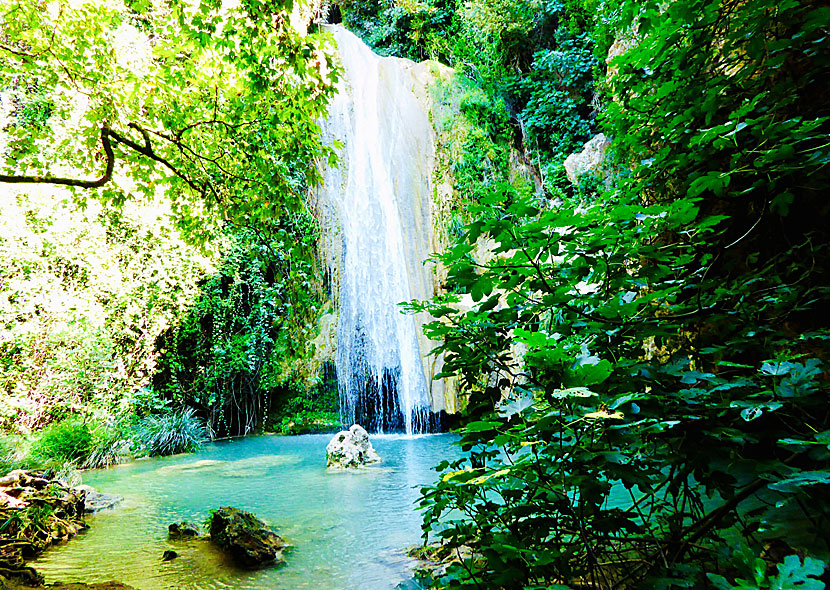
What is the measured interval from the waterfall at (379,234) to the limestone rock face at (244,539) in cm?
681

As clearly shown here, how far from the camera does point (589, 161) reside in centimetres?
902

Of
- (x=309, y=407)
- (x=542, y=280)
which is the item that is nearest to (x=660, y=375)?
(x=542, y=280)

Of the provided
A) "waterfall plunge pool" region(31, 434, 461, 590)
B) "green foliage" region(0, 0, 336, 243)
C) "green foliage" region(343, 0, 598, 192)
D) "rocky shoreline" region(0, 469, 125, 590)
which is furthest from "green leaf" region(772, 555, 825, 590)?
"green foliage" region(343, 0, 598, 192)

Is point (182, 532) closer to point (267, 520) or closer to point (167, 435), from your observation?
point (267, 520)

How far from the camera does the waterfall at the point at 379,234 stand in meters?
10.8

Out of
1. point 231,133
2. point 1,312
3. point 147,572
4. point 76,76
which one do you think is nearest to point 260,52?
point 231,133

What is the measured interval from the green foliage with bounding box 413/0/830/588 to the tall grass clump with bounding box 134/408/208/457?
29.1 ft

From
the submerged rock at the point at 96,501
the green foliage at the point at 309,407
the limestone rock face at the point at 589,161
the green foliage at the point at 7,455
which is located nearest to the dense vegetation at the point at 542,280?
the green foliage at the point at 309,407

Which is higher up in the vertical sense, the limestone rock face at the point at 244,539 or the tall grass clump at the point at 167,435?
the tall grass clump at the point at 167,435

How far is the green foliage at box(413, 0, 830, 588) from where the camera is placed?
0.93 meters

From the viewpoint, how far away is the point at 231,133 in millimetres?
3965

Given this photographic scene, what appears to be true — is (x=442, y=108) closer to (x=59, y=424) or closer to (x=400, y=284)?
(x=400, y=284)

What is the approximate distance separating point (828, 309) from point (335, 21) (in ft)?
58.7

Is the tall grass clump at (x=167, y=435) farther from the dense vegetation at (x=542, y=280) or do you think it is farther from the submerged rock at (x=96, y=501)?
the submerged rock at (x=96, y=501)
